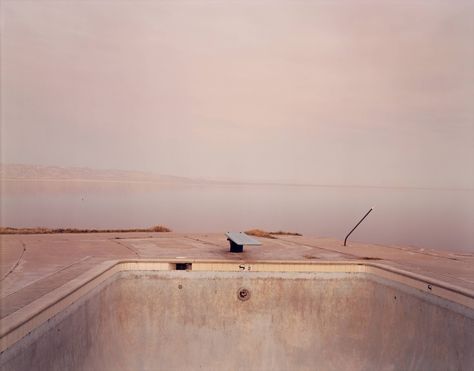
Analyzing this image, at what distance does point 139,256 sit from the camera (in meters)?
9.20

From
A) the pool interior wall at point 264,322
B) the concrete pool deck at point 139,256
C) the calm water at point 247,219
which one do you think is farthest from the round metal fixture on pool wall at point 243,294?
the calm water at point 247,219

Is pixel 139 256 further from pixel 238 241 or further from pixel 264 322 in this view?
pixel 264 322

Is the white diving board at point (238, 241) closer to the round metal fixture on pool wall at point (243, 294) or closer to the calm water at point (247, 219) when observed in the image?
the round metal fixture on pool wall at point (243, 294)

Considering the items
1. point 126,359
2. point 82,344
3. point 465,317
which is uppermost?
point 465,317

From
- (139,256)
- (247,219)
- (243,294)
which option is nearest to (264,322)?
(243,294)

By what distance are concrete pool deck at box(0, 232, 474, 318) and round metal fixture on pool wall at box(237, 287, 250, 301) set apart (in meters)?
0.60

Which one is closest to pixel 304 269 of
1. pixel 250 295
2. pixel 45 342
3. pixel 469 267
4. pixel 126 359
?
pixel 250 295

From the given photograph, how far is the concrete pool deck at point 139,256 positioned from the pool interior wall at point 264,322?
0.52m

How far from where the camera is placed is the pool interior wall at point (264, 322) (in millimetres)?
6521

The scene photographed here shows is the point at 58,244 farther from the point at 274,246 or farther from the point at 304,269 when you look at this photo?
the point at 304,269

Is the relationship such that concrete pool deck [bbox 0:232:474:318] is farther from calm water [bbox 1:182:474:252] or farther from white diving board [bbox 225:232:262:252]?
calm water [bbox 1:182:474:252]

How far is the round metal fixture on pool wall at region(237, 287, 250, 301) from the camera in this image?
25.4ft

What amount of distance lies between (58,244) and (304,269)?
660 centimetres

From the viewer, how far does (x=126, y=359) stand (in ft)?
22.2
